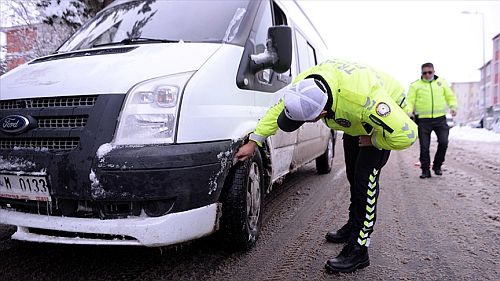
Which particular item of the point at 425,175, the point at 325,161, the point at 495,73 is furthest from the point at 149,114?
the point at 495,73

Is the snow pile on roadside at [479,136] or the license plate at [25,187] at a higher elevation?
the license plate at [25,187]

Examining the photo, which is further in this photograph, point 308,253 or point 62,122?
point 308,253

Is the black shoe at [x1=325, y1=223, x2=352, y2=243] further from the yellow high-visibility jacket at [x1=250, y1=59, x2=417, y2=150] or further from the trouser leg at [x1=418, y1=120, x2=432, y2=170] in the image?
the trouser leg at [x1=418, y1=120, x2=432, y2=170]

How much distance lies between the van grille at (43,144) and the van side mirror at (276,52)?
52.8 inches

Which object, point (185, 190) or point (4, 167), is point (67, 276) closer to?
point (4, 167)

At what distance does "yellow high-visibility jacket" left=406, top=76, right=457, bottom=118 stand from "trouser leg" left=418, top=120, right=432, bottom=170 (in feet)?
0.53

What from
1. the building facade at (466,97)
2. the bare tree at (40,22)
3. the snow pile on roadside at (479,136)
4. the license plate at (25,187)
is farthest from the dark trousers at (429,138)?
the building facade at (466,97)

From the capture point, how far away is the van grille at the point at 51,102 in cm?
228

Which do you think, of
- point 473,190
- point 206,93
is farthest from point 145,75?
point 473,190

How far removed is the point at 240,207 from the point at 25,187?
127 cm

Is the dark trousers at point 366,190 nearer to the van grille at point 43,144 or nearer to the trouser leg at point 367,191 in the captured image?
the trouser leg at point 367,191

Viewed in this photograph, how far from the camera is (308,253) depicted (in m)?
2.91

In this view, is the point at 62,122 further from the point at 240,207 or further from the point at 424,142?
the point at 424,142

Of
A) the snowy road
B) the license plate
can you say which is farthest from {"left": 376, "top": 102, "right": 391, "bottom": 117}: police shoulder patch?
the license plate
